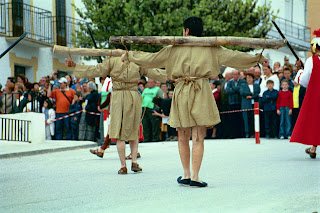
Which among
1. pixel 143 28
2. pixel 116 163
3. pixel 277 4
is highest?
pixel 277 4

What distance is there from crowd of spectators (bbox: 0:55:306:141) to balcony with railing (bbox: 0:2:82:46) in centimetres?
709

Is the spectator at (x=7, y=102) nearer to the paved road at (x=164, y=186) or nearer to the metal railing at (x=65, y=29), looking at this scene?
the paved road at (x=164, y=186)

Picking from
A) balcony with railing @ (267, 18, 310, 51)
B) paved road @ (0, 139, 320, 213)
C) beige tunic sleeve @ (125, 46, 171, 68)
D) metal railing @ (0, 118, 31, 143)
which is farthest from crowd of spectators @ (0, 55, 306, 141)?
balcony with railing @ (267, 18, 310, 51)

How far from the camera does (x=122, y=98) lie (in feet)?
34.1

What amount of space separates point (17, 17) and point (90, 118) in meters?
10.8

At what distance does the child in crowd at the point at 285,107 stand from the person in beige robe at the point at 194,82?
35.6 feet

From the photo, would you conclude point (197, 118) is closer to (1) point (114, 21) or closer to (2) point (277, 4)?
(1) point (114, 21)

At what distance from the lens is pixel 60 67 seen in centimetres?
3316

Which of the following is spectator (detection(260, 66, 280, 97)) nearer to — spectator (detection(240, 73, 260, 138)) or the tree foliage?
spectator (detection(240, 73, 260, 138))

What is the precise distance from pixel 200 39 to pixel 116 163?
4.99 meters

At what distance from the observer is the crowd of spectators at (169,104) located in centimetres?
1877

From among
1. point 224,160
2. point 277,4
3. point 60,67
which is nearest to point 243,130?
point 224,160

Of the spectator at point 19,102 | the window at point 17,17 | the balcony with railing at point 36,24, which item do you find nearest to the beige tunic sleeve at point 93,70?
the spectator at point 19,102

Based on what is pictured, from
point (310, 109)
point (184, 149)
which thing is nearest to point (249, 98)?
point (310, 109)
